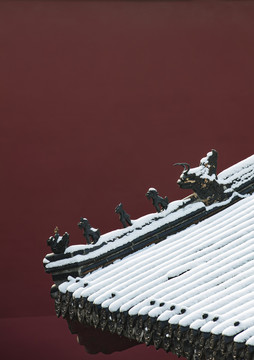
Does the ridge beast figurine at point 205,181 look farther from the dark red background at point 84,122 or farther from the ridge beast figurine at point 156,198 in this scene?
the dark red background at point 84,122

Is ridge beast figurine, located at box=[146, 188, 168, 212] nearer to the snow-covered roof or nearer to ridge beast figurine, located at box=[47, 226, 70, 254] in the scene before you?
the snow-covered roof

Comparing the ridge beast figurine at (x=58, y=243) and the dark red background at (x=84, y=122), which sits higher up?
the dark red background at (x=84, y=122)

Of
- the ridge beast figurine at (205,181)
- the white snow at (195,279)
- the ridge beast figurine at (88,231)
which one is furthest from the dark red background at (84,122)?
the ridge beast figurine at (88,231)

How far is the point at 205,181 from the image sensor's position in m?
5.04

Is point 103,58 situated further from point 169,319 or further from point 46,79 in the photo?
point 169,319

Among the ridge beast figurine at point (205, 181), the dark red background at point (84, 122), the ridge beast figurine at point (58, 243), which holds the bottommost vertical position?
the ridge beast figurine at point (58, 243)

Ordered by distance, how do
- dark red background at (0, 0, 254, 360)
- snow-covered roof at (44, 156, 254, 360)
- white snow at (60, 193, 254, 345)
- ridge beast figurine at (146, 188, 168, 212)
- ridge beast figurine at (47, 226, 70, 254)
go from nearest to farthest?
snow-covered roof at (44, 156, 254, 360), white snow at (60, 193, 254, 345), ridge beast figurine at (47, 226, 70, 254), ridge beast figurine at (146, 188, 168, 212), dark red background at (0, 0, 254, 360)

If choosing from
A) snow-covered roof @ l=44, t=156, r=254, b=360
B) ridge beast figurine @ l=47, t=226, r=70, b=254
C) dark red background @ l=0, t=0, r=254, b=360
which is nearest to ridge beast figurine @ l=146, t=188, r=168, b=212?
snow-covered roof @ l=44, t=156, r=254, b=360

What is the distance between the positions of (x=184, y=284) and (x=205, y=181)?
1.07 metres

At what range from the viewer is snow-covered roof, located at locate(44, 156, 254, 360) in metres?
3.34

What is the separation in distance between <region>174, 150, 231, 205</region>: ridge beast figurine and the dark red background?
296cm

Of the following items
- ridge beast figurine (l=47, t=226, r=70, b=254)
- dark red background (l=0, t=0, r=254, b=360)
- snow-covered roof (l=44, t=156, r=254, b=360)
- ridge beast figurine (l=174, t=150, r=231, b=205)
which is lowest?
snow-covered roof (l=44, t=156, r=254, b=360)

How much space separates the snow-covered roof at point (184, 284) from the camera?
3336 millimetres

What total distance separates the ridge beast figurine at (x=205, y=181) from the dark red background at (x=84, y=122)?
117 inches
